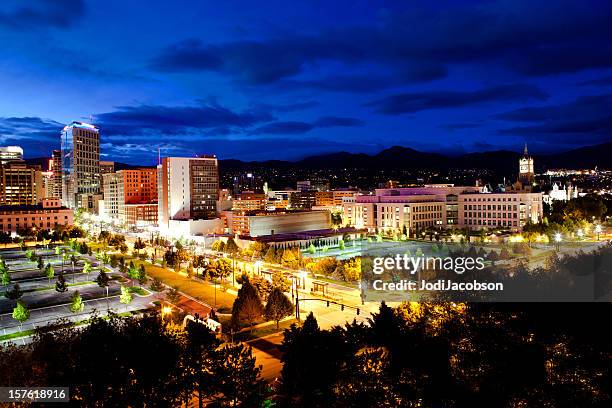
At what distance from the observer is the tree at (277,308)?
24.8 m

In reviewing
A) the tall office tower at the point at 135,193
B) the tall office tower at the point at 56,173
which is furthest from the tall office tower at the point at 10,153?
the tall office tower at the point at 135,193

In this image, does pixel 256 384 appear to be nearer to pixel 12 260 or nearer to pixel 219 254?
pixel 219 254

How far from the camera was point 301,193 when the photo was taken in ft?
433

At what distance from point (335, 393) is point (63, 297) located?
91.2ft

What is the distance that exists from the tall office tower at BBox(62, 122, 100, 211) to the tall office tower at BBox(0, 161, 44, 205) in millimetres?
10871

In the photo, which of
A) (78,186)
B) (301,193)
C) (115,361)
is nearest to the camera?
(115,361)

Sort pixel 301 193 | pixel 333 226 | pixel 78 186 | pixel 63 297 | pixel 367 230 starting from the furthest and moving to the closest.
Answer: pixel 78 186 < pixel 301 193 < pixel 333 226 < pixel 367 230 < pixel 63 297

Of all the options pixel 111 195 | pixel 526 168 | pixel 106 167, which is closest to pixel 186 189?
pixel 111 195

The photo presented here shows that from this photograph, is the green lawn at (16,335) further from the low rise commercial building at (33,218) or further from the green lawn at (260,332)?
the low rise commercial building at (33,218)

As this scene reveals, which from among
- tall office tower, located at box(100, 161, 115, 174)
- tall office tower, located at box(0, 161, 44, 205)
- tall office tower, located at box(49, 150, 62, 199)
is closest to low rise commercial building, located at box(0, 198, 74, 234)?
tall office tower, located at box(0, 161, 44, 205)

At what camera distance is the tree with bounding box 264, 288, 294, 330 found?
24.8 m

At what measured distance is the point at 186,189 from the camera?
86125mm

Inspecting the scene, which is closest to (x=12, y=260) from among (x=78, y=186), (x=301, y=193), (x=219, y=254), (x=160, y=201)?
(x=219, y=254)

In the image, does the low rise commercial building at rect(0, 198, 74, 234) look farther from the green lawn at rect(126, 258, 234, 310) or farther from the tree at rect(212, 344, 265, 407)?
the tree at rect(212, 344, 265, 407)
